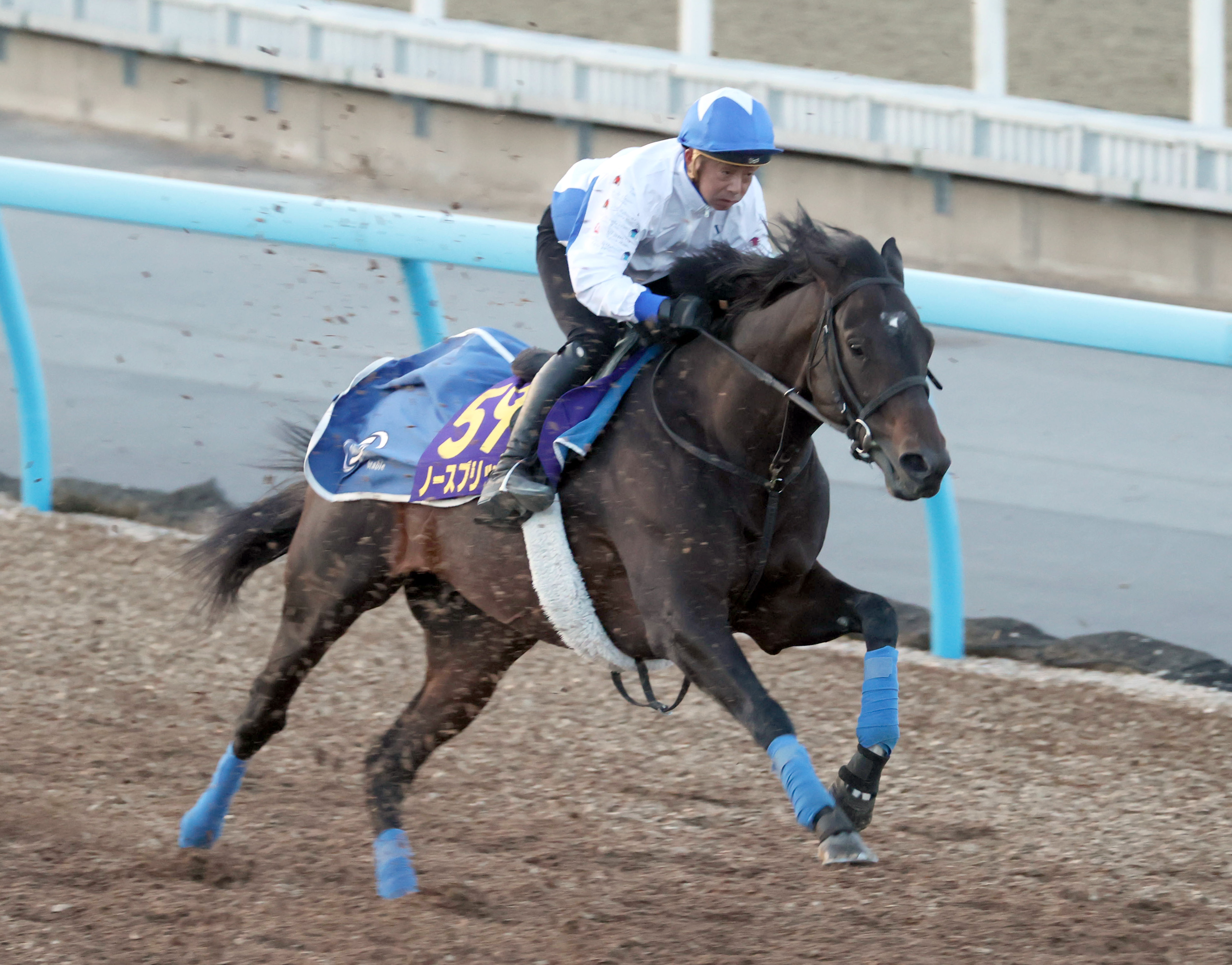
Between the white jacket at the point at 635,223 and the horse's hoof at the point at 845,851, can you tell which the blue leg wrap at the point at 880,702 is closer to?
the horse's hoof at the point at 845,851

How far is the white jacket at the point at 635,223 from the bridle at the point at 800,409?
0.21 m

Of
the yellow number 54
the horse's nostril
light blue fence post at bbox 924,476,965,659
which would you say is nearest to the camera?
the horse's nostril

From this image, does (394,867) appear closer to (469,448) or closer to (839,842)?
(469,448)

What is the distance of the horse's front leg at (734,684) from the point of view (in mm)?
3121

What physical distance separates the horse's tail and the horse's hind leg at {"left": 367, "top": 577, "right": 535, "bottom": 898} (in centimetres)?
51

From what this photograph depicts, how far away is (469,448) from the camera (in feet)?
13.0

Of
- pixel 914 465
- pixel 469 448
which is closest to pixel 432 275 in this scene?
pixel 469 448

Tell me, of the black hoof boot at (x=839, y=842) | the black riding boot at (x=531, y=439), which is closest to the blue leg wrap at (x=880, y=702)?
the black hoof boot at (x=839, y=842)

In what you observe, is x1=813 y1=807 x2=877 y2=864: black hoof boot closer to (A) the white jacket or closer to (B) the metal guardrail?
(A) the white jacket

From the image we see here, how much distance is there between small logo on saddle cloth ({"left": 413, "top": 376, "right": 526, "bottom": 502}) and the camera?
3.88 meters

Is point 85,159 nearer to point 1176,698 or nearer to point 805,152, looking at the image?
point 805,152

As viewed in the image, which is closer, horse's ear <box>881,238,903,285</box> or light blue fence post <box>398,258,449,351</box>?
horse's ear <box>881,238,903,285</box>

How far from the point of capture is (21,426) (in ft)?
22.3

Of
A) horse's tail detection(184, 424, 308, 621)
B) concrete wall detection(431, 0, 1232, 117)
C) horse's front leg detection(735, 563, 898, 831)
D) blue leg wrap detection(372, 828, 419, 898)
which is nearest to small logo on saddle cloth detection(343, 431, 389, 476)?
horse's tail detection(184, 424, 308, 621)
